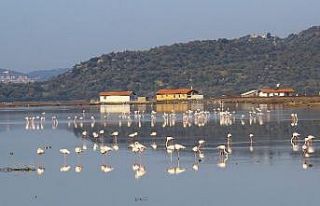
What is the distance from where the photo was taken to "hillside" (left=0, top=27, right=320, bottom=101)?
503 ft

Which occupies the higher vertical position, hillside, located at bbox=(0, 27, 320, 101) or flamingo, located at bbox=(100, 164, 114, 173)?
hillside, located at bbox=(0, 27, 320, 101)

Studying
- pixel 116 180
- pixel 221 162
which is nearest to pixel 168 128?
pixel 221 162

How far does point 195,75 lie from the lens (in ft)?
557

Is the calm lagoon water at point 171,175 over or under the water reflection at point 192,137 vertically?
under

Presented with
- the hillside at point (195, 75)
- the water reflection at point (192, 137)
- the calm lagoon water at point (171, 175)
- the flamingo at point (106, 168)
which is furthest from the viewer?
the hillside at point (195, 75)

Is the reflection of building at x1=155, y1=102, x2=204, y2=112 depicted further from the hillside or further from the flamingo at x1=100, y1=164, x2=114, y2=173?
the flamingo at x1=100, y1=164, x2=114, y2=173

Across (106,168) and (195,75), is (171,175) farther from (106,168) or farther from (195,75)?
(195,75)

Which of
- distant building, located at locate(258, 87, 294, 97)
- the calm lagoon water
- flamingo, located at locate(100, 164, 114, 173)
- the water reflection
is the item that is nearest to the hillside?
distant building, located at locate(258, 87, 294, 97)

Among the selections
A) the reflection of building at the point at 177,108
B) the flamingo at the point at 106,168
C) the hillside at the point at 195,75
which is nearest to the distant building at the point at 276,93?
the reflection of building at the point at 177,108

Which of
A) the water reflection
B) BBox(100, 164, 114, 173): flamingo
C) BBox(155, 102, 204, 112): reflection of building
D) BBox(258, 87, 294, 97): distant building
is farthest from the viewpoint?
BBox(258, 87, 294, 97): distant building

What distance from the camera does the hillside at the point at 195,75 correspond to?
503ft

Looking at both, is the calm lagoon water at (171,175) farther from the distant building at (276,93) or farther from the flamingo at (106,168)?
the distant building at (276,93)

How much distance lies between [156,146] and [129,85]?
427 ft

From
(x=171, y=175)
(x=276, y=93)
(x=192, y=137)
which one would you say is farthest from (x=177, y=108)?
(x=171, y=175)
